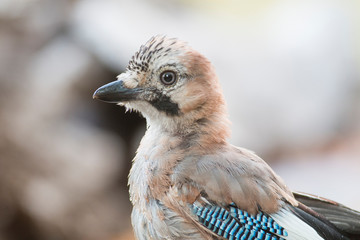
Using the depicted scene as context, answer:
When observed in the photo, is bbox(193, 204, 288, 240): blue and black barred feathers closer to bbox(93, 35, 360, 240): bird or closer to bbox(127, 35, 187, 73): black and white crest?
bbox(93, 35, 360, 240): bird

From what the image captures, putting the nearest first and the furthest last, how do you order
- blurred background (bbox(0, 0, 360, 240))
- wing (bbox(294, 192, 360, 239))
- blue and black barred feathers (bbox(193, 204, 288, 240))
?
blue and black barred feathers (bbox(193, 204, 288, 240)) → wing (bbox(294, 192, 360, 239)) → blurred background (bbox(0, 0, 360, 240))

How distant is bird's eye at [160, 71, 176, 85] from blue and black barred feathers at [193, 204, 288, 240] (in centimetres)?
84

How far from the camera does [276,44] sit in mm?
10766

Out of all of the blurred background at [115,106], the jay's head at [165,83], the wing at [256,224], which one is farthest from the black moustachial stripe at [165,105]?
the blurred background at [115,106]

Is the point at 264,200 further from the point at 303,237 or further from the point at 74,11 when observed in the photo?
the point at 74,11

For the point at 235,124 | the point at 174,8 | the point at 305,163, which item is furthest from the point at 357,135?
the point at 174,8

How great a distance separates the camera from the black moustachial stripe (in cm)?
417

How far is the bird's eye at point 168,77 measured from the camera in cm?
414

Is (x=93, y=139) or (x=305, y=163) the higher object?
(x=305, y=163)

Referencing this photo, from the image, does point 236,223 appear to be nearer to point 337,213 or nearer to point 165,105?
point 337,213

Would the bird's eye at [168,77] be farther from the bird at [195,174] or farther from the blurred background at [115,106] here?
the blurred background at [115,106]

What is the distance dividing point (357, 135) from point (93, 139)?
5123 mm

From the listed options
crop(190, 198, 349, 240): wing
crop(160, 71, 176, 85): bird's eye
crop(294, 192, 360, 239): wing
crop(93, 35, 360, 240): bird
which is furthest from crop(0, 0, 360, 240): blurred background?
crop(160, 71, 176, 85): bird's eye

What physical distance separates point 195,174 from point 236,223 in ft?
1.29
